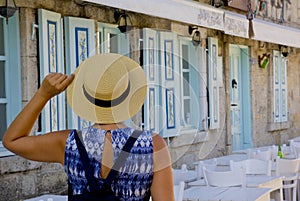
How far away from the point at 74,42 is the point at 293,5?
9.89 metres

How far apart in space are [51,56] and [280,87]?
875cm

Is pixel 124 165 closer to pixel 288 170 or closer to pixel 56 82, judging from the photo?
pixel 56 82

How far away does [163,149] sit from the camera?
2498mm

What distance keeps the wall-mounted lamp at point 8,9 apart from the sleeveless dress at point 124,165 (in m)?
4.22

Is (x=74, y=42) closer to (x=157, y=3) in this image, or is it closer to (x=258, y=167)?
(x=157, y=3)

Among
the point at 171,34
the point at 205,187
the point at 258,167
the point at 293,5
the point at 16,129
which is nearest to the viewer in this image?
the point at 16,129

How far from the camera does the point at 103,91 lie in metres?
2.45

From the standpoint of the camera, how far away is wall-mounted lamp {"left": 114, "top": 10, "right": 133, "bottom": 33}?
8688mm

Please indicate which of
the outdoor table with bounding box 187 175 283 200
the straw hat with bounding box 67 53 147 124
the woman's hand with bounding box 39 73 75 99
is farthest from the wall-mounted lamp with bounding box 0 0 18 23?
the woman's hand with bounding box 39 73 75 99

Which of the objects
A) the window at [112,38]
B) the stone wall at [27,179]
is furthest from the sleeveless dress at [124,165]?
the window at [112,38]

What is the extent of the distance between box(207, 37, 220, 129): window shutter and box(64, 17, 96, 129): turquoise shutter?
12.9 ft

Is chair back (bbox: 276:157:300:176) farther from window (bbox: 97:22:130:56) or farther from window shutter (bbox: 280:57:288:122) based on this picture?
window shutter (bbox: 280:57:288:122)

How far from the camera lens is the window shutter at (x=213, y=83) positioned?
11.4 metres

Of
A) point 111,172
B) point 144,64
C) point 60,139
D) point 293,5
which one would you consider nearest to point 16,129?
point 60,139
